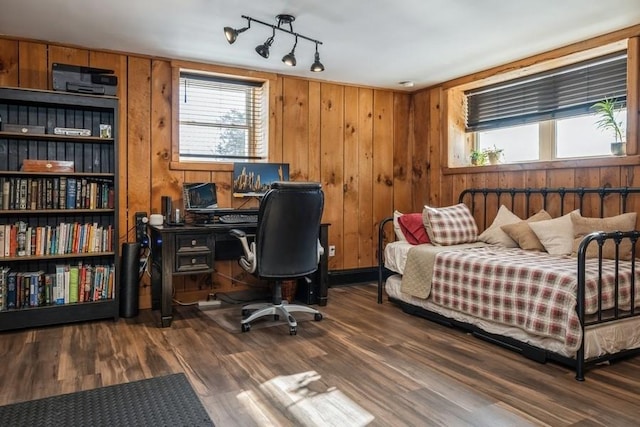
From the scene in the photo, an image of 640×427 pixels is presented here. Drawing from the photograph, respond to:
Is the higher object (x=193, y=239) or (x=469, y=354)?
(x=193, y=239)

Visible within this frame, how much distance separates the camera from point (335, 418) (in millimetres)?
1987

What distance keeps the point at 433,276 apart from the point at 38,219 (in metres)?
3.07

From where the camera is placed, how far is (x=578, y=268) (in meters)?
2.38

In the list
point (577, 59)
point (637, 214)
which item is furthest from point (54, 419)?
point (577, 59)

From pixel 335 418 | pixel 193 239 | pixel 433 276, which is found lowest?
pixel 335 418

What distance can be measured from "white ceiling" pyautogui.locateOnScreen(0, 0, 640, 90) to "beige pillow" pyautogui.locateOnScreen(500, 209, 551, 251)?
53.4 inches

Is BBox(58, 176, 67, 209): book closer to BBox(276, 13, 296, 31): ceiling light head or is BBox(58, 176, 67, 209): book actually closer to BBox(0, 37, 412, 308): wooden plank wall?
BBox(0, 37, 412, 308): wooden plank wall

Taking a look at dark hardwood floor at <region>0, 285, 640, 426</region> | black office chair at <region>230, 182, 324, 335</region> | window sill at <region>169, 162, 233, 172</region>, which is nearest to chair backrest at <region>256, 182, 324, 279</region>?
black office chair at <region>230, 182, 324, 335</region>

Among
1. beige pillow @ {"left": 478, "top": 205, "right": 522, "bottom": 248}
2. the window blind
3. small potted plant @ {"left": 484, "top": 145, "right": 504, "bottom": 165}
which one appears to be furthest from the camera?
small potted plant @ {"left": 484, "top": 145, "right": 504, "bottom": 165}

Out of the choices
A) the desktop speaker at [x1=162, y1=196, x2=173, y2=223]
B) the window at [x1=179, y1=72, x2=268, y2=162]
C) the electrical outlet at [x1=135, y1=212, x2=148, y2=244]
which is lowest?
the electrical outlet at [x1=135, y1=212, x2=148, y2=244]

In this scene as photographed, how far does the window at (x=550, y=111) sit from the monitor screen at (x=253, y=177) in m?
2.13

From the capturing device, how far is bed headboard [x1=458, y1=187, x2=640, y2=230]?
3.27 meters

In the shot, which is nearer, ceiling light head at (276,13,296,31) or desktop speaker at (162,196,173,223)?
ceiling light head at (276,13,296,31)

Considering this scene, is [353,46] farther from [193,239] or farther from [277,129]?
[193,239]
